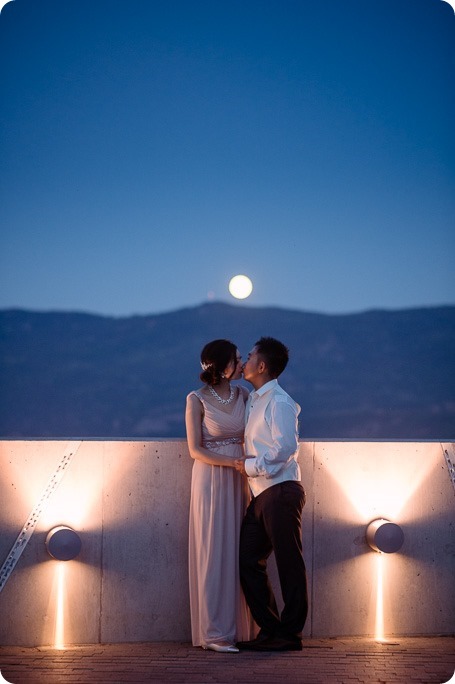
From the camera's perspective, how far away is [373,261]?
68.1ft

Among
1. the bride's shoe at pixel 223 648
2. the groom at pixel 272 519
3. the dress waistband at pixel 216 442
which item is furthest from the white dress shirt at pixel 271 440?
the bride's shoe at pixel 223 648

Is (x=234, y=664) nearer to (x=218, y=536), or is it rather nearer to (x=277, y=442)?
(x=218, y=536)

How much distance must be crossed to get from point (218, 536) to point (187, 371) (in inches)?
678

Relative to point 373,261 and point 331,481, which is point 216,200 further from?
point 331,481

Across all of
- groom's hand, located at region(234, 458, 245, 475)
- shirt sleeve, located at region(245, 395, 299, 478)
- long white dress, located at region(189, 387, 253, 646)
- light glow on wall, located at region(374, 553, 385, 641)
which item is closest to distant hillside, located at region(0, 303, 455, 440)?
light glow on wall, located at region(374, 553, 385, 641)

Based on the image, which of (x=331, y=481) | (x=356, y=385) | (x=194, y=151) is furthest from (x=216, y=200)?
(x=331, y=481)

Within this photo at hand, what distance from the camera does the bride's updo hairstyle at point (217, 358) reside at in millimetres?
4586

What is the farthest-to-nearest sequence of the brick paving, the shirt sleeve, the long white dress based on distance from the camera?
the long white dress < the shirt sleeve < the brick paving

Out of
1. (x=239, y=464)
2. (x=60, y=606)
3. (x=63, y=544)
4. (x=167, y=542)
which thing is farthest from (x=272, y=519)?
(x=60, y=606)

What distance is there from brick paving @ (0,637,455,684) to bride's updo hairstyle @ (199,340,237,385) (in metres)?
1.49

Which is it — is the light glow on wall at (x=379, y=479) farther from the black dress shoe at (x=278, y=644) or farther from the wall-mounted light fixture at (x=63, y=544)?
the wall-mounted light fixture at (x=63, y=544)

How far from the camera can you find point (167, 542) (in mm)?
4844

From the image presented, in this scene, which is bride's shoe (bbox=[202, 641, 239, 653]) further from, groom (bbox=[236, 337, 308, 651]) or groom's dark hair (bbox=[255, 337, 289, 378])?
groom's dark hair (bbox=[255, 337, 289, 378])

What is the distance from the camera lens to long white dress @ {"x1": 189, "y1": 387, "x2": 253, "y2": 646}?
14.9ft
